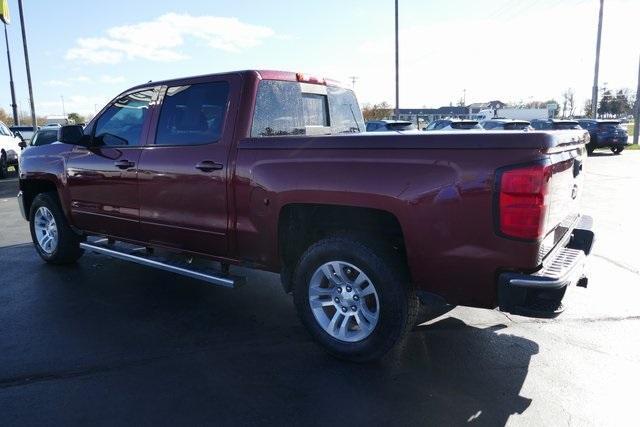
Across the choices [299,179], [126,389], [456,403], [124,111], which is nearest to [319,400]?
[456,403]

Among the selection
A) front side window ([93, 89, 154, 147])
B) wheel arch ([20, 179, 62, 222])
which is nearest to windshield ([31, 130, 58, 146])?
wheel arch ([20, 179, 62, 222])

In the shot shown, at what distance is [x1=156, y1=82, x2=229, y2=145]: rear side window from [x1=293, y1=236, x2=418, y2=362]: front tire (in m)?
1.39

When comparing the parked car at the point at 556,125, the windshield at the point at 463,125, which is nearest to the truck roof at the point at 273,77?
the parked car at the point at 556,125

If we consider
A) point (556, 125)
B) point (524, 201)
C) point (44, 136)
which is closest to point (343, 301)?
point (524, 201)

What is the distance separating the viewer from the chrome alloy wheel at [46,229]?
6.17m

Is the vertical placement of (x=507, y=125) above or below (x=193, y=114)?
below

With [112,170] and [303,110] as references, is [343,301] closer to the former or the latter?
[303,110]

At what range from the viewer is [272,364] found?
364 cm

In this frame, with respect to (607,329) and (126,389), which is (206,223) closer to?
(126,389)

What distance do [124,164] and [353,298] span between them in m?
2.66

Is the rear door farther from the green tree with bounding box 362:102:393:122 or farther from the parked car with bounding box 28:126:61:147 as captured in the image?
the green tree with bounding box 362:102:393:122

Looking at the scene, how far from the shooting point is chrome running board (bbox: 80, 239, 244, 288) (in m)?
4.14

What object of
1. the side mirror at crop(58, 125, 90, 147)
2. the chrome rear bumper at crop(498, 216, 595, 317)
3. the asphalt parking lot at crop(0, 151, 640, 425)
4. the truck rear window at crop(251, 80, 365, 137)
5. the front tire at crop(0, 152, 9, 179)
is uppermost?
the truck rear window at crop(251, 80, 365, 137)

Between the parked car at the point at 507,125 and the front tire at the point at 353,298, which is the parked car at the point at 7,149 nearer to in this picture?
the parked car at the point at 507,125
